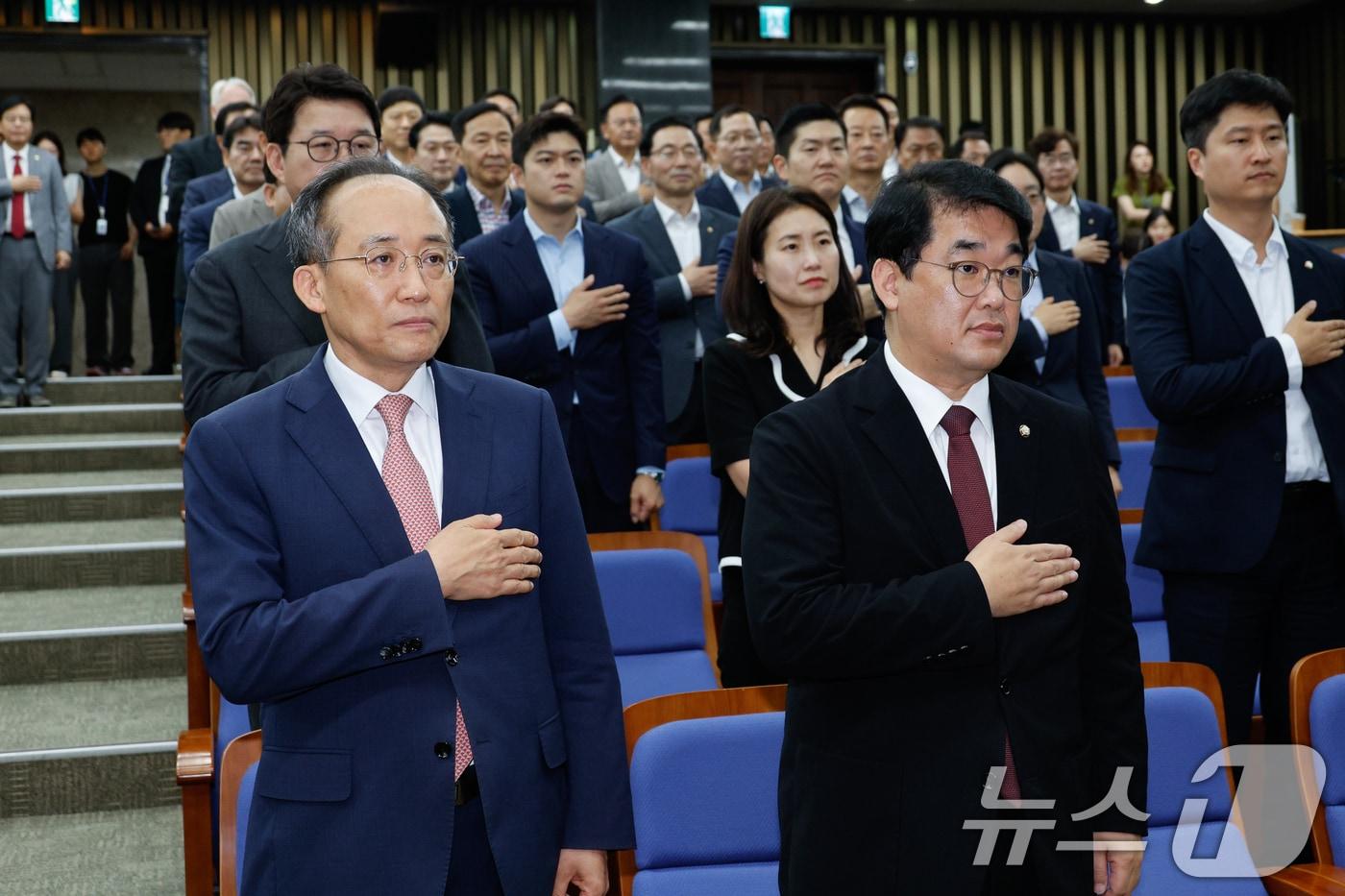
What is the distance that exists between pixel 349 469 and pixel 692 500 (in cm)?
234

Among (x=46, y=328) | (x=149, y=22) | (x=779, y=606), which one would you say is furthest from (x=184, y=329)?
(x=149, y=22)

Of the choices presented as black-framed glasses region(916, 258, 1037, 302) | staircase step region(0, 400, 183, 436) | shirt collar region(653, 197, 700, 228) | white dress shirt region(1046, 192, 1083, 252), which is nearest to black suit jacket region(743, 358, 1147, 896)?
black-framed glasses region(916, 258, 1037, 302)

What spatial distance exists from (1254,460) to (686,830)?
135 cm

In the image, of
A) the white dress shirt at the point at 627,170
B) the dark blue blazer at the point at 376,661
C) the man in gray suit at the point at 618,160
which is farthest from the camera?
the white dress shirt at the point at 627,170

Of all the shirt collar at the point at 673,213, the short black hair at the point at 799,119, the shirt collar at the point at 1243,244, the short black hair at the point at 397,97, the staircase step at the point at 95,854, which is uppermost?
the short black hair at the point at 397,97

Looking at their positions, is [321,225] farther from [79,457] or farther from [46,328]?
[46,328]

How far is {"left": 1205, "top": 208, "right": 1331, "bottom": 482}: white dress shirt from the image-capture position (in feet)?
8.71

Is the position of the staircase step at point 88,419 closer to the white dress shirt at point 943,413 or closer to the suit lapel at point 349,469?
the suit lapel at point 349,469

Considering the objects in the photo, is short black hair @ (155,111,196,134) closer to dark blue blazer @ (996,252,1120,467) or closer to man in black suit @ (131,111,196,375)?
man in black suit @ (131,111,196,375)

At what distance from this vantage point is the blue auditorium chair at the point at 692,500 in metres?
3.86

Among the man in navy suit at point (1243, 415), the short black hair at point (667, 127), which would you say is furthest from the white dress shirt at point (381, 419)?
the short black hair at point (667, 127)

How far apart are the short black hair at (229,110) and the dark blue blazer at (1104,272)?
10.3 feet

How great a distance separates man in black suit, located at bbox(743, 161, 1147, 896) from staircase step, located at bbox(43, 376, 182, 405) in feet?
18.4

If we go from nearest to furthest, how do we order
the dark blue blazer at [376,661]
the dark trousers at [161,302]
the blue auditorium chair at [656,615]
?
1. the dark blue blazer at [376,661]
2. the blue auditorium chair at [656,615]
3. the dark trousers at [161,302]
